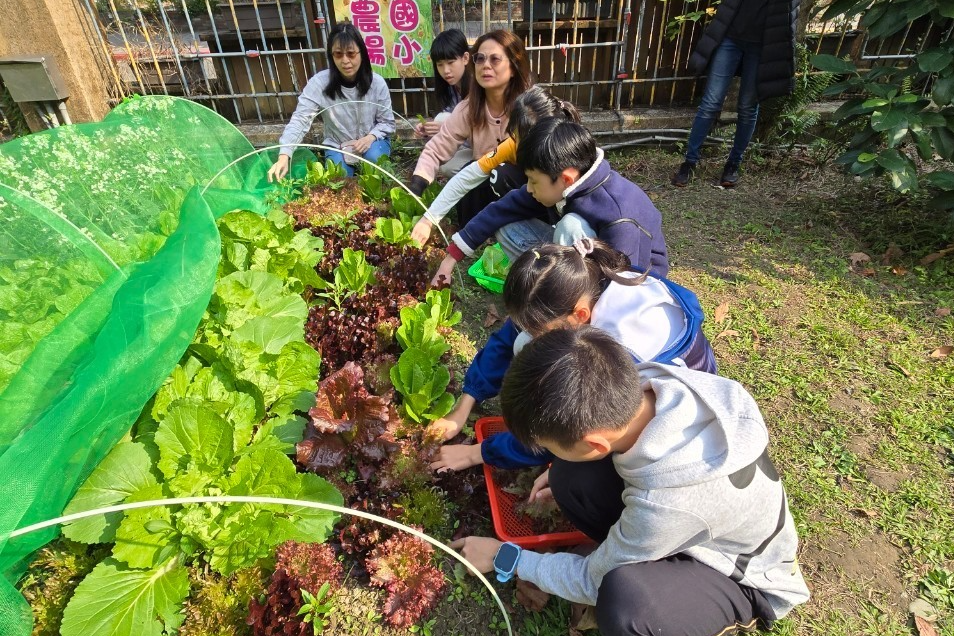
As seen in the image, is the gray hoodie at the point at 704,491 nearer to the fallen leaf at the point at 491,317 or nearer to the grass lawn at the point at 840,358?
the grass lawn at the point at 840,358

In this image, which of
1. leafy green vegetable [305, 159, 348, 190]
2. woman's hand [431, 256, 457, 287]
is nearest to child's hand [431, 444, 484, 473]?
woman's hand [431, 256, 457, 287]

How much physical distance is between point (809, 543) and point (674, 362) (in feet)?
3.19

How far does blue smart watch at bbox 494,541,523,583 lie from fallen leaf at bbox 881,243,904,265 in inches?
134

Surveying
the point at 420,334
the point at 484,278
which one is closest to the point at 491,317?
the point at 484,278

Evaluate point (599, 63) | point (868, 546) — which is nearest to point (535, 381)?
point (868, 546)

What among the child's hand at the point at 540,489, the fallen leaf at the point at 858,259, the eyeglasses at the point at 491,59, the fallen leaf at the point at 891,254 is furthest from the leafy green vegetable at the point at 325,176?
the fallen leaf at the point at 891,254

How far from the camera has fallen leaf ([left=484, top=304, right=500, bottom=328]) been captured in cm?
319

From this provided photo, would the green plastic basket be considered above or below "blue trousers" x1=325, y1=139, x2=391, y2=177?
below

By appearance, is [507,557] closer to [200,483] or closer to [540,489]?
[540,489]

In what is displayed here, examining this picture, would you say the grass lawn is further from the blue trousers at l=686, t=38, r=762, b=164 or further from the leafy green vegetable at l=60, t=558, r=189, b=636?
the leafy green vegetable at l=60, t=558, r=189, b=636

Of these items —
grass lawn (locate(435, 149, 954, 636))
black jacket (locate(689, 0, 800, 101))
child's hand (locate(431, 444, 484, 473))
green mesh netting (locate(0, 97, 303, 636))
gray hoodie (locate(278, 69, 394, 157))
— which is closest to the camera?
green mesh netting (locate(0, 97, 303, 636))

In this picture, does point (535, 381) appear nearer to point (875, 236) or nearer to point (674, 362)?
point (674, 362)

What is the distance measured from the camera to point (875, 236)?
3.85 meters

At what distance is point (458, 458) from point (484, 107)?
258cm
